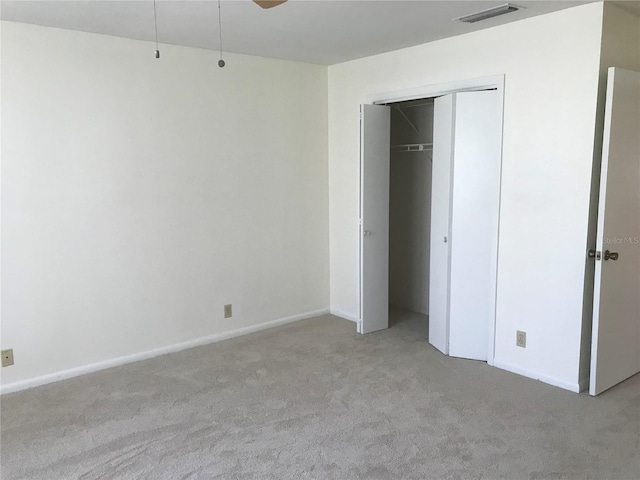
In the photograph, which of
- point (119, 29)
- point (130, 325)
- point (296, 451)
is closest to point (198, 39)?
point (119, 29)

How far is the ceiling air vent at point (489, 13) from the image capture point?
3186 millimetres

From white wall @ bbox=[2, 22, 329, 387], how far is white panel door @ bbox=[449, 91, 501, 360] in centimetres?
157

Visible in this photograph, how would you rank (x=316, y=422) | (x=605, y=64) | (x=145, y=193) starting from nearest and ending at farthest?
(x=316, y=422), (x=605, y=64), (x=145, y=193)

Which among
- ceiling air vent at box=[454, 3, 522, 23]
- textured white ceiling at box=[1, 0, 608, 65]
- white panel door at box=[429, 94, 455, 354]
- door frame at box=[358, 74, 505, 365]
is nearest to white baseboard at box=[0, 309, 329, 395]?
door frame at box=[358, 74, 505, 365]

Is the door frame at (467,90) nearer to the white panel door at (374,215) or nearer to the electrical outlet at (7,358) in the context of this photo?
the white panel door at (374,215)

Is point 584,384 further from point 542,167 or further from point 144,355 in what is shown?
point 144,355

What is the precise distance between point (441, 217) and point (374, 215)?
0.71 meters

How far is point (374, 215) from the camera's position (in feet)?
15.1

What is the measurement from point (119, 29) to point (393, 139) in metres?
2.80

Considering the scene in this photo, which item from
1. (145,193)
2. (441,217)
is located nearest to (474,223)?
(441,217)

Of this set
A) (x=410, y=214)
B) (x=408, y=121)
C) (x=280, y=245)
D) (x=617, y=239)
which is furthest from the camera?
(x=410, y=214)

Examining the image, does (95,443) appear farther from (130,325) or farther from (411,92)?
(411,92)

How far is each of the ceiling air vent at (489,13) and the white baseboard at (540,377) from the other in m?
2.35

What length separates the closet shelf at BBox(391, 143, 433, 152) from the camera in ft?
15.6
